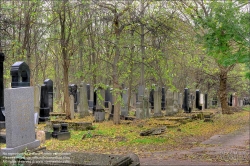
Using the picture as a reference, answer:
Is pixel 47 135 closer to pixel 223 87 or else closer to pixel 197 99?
pixel 223 87

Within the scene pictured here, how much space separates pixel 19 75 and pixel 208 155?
5759mm

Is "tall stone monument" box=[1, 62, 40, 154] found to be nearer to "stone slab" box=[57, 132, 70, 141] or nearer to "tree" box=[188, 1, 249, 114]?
"stone slab" box=[57, 132, 70, 141]

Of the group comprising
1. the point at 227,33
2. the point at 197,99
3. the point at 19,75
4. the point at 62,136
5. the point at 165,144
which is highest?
the point at 227,33

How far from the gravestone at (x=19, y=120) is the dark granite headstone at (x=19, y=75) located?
0.18 metres

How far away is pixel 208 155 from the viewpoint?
8.95 m

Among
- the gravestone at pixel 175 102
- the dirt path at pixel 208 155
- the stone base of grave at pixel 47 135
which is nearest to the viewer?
the dirt path at pixel 208 155

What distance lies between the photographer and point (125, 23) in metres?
14.9

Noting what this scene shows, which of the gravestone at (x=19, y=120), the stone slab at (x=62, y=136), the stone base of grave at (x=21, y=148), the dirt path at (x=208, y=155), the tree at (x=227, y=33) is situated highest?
the tree at (x=227, y=33)

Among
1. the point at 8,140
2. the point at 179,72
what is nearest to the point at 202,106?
the point at 179,72

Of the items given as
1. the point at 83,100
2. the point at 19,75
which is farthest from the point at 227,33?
the point at 83,100

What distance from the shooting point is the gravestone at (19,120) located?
576 centimetres

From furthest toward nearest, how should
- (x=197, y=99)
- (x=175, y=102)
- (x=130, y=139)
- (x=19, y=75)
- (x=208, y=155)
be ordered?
(x=197, y=99), (x=175, y=102), (x=130, y=139), (x=208, y=155), (x=19, y=75)

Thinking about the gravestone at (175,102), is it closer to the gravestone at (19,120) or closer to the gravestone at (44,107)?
the gravestone at (44,107)

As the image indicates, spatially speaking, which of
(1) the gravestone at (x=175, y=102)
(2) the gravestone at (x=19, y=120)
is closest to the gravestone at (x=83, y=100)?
(1) the gravestone at (x=175, y=102)
